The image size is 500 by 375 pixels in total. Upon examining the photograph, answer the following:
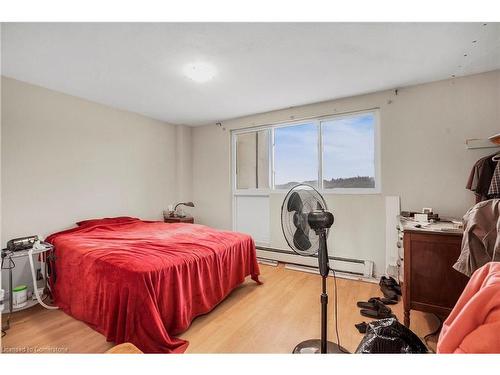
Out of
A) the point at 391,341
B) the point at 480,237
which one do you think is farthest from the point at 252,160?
the point at 391,341

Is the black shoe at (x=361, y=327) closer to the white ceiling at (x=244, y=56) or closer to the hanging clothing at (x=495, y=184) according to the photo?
→ the hanging clothing at (x=495, y=184)

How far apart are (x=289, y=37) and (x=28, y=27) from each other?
1.81m

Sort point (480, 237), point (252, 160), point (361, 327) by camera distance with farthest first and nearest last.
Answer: point (252, 160)
point (361, 327)
point (480, 237)

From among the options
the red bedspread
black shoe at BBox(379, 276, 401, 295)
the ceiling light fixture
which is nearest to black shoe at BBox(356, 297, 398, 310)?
black shoe at BBox(379, 276, 401, 295)

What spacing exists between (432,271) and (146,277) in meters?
2.03

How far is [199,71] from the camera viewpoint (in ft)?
7.11

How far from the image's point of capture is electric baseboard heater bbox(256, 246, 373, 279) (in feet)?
9.08

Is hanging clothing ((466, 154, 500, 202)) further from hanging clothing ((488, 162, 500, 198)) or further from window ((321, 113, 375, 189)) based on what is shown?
window ((321, 113, 375, 189))

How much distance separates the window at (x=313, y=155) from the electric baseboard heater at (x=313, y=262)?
90cm

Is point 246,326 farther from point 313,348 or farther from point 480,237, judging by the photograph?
point 480,237

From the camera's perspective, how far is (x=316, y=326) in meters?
1.83

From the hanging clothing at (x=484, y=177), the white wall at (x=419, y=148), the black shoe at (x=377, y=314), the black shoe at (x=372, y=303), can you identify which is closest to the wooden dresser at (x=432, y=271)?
the black shoe at (x=377, y=314)
